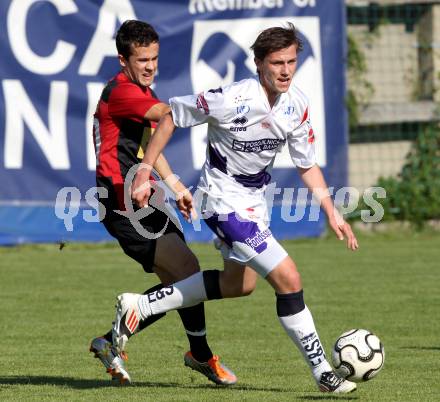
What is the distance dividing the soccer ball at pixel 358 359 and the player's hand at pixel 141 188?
1.28m

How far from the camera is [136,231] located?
6.34 meters

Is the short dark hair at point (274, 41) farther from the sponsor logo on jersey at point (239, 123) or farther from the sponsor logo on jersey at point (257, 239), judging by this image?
the sponsor logo on jersey at point (257, 239)

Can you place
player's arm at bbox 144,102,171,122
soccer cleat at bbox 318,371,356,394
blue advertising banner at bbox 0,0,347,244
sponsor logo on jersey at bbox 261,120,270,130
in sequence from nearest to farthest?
soccer cleat at bbox 318,371,356,394
sponsor logo on jersey at bbox 261,120,270,130
player's arm at bbox 144,102,171,122
blue advertising banner at bbox 0,0,347,244

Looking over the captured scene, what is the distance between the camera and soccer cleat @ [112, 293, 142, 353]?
603cm

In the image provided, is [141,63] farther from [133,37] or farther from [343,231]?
[343,231]

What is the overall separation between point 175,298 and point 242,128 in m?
1.00

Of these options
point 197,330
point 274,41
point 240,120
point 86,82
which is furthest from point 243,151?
point 86,82

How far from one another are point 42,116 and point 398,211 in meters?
4.92

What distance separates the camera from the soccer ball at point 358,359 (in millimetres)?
5715

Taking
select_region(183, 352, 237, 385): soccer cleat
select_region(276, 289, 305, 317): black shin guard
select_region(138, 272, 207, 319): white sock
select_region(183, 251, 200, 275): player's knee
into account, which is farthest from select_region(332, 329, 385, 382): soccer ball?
select_region(183, 251, 200, 275): player's knee

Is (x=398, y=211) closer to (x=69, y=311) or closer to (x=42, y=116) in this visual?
(x=42, y=116)

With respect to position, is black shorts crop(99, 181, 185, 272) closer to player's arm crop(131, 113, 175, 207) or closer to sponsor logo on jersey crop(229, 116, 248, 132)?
player's arm crop(131, 113, 175, 207)

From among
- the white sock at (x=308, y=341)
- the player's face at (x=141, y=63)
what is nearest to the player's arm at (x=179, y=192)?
the player's face at (x=141, y=63)

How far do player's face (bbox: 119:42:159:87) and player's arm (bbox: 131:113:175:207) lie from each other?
0.65 meters
